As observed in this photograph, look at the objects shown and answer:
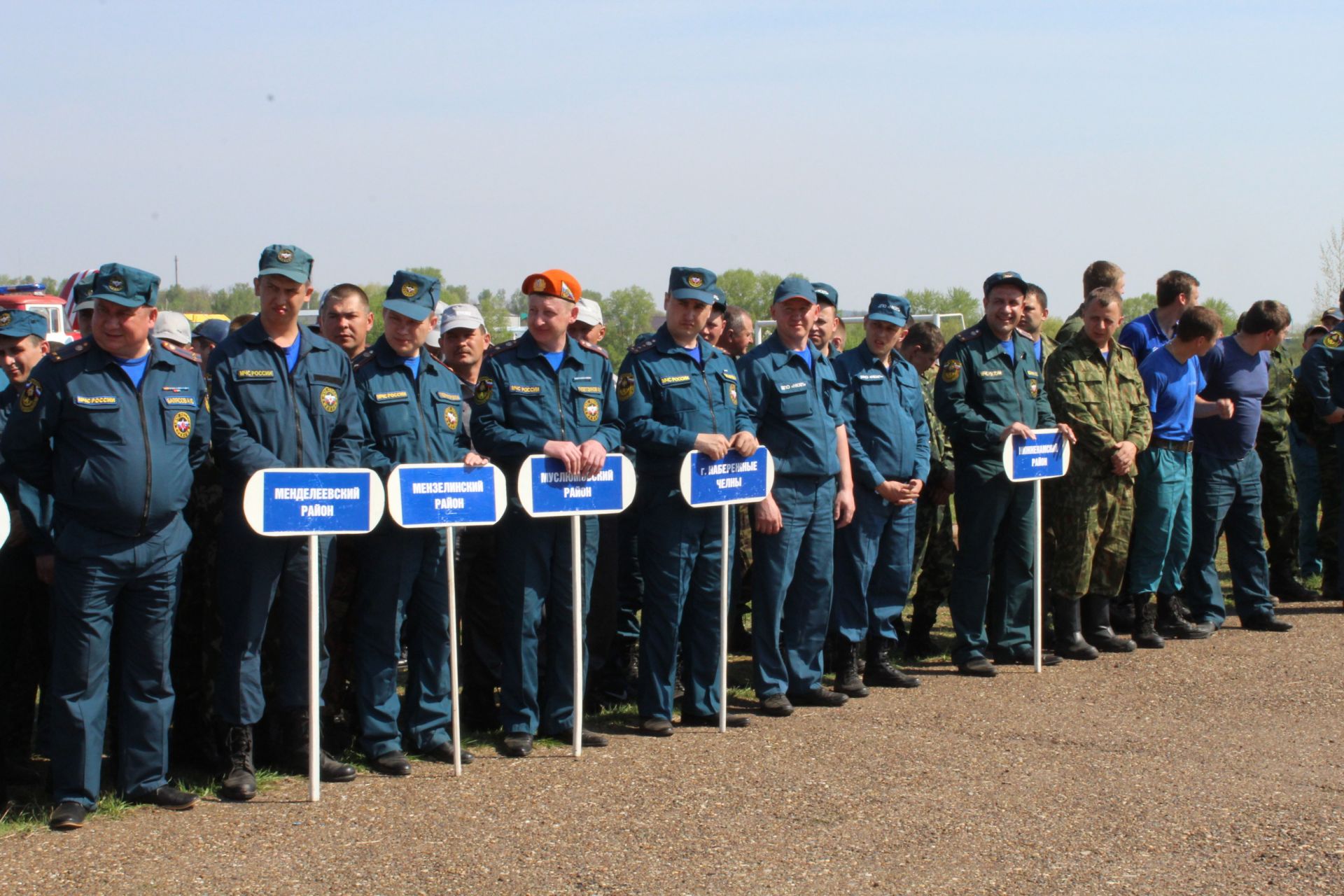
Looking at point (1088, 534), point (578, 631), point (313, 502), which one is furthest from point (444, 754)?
point (1088, 534)

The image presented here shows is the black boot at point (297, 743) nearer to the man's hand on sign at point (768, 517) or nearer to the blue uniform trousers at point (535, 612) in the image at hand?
the blue uniform trousers at point (535, 612)

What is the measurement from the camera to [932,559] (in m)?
8.95

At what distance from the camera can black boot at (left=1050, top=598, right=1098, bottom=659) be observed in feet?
27.8

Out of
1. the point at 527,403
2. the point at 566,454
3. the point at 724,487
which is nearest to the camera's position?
the point at 566,454

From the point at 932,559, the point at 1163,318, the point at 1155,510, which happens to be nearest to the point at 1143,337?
the point at 1163,318

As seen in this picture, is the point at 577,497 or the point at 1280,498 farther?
the point at 1280,498

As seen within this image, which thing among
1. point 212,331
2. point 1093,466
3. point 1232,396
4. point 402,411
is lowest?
point 1093,466

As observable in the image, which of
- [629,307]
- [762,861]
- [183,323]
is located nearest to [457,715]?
[762,861]

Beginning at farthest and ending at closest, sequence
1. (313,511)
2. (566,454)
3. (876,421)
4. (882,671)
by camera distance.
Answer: (882,671) < (876,421) < (566,454) < (313,511)

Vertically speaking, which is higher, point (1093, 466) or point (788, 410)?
point (788, 410)

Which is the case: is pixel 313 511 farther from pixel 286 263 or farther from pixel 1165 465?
pixel 1165 465

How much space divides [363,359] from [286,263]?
65 centimetres

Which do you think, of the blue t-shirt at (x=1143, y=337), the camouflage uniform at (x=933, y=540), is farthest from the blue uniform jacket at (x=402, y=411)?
the blue t-shirt at (x=1143, y=337)

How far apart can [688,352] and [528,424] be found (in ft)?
3.13
